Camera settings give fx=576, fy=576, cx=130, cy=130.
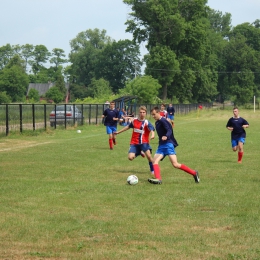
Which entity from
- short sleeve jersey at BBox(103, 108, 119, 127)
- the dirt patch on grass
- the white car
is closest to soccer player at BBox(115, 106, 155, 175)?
short sleeve jersey at BBox(103, 108, 119, 127)

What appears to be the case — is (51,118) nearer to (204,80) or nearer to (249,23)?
(204,80)

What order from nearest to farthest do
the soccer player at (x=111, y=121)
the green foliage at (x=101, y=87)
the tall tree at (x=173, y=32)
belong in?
1. the soccer player at (x=111, y=121)
2. the tall tree at (x=173, y=32)
3. the green foliage at (x=101, y=87)

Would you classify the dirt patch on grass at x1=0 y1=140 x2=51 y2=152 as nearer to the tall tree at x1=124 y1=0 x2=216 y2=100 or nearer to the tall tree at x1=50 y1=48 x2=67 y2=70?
the tall tree at x1=124 y1=0 x2=216 y2=100

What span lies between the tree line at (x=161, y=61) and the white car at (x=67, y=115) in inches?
1006

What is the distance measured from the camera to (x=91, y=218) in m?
8.81

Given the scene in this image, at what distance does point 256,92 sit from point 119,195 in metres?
101

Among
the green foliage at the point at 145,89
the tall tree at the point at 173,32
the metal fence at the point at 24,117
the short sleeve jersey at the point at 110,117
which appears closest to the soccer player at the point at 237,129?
the short sleeve jersey at the point at 110,117

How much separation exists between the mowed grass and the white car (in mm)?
19809

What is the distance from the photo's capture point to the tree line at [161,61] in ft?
236

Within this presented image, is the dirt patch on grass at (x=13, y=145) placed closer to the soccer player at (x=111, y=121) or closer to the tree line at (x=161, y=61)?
the soccer player at (x=111, y=121)

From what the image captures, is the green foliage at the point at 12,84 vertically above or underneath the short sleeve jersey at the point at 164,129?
above

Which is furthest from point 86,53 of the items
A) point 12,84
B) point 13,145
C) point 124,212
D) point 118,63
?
point 124,212

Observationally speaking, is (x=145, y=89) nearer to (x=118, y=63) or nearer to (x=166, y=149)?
(x=118, y=63)

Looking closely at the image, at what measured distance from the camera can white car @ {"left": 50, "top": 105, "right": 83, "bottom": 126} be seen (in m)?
37.1
